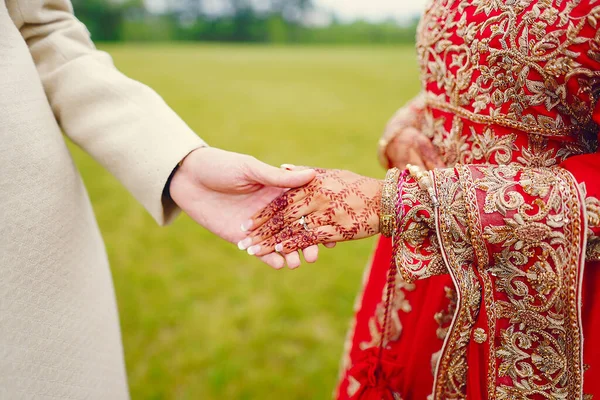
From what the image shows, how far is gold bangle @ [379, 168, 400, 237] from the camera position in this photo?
92cm

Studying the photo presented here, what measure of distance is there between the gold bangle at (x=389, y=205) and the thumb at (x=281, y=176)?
0.62ft

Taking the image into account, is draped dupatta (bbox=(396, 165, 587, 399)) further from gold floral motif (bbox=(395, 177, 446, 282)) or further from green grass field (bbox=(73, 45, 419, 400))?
green grass field (bbox=(73, 45, 419, 400))

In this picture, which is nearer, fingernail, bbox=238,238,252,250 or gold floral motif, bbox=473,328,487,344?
gold floral motif, bbox=473,328,487,344

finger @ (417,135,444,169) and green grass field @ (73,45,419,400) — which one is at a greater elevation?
finger @ (417,135,444,169)

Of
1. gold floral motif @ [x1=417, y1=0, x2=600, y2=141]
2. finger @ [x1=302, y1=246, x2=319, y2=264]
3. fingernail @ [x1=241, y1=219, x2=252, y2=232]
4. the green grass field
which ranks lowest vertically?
the green grass field

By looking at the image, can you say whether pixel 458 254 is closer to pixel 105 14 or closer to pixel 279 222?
pixel 279 222

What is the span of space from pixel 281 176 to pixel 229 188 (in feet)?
0.54

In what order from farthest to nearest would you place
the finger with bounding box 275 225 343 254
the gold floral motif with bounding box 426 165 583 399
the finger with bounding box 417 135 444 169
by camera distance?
1. the finger with bounding box 417 135 444 169
2. the finger with bounding box 275 225 343 254
3. the gold floral motif with bounding box 426 165 583 399

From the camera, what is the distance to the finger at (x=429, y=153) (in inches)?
47.1

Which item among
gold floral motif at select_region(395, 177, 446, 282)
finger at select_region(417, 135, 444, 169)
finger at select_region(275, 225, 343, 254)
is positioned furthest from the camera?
finger at select_region(417, 135, 444, 169)

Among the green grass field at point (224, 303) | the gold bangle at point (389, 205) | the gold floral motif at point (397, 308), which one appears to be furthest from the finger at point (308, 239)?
the green grass field at point (224, 303)

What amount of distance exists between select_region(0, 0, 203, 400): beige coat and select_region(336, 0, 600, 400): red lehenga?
0.64m

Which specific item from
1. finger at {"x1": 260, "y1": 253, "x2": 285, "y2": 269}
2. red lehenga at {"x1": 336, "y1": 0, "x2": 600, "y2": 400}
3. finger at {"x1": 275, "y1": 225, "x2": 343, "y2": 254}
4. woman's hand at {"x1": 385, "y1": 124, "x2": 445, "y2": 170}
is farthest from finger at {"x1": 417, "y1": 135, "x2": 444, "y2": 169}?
finger at {"x1": 260, "y1": 253, "x2": 285, "y2": 269}

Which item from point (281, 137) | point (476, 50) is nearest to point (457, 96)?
point (476, 50)
